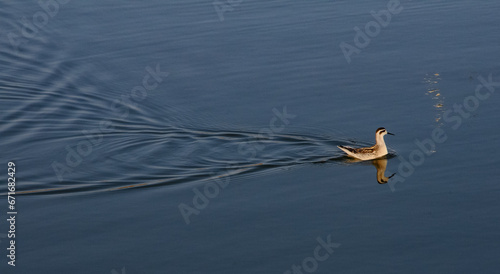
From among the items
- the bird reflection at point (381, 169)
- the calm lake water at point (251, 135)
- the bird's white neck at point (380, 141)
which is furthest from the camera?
the bird's white neck at point (380, 141)

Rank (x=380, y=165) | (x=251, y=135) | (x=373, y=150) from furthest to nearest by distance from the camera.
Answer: (x=251, y=135), (x=373, y=150), (x=380, y=165)

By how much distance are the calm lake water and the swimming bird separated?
301mm

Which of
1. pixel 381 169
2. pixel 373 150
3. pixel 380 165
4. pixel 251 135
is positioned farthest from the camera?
pixel 251 135

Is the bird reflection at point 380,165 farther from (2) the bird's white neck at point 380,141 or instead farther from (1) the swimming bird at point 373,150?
(2) the bird's white neck at point 380,141

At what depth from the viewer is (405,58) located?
28828mm

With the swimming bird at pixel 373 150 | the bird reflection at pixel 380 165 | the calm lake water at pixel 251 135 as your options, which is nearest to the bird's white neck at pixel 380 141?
the swimming bird at pixel 373 150

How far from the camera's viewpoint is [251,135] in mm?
23734

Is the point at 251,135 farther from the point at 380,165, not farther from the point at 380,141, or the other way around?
the point at 380,165

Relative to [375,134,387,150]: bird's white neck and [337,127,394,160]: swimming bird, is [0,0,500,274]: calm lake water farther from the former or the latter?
[375,134,387,150]: bird's white neck

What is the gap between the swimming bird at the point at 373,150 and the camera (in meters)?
22.3

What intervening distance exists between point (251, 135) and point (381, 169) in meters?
3.80

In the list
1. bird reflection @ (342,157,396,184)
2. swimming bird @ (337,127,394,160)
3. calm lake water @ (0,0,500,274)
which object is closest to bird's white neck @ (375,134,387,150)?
swimming bird @ (337,127,394,160)

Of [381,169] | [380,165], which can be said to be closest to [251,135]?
[380,165]

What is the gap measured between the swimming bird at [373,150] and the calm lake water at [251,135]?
30 centimetres
